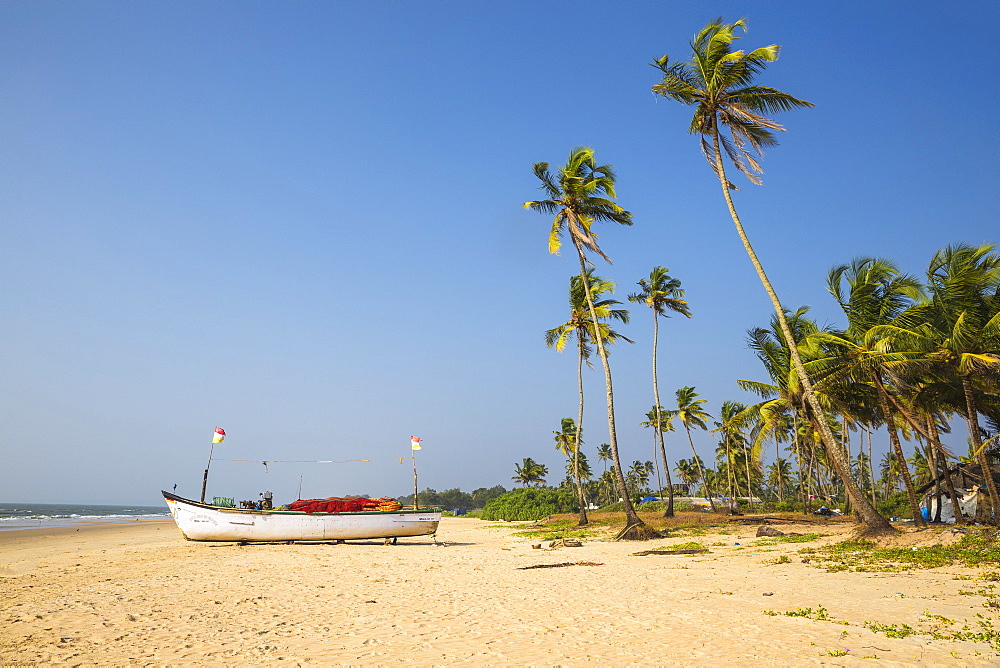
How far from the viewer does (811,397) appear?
1628cm

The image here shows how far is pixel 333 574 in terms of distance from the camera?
40.5ft

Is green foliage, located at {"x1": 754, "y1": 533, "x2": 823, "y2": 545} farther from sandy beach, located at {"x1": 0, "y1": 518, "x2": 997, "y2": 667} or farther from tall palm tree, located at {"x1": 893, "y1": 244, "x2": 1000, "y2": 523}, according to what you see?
tall palm tree, located at {"x1": 893, "y1": 244, "x2": 1000, "y2": 523}

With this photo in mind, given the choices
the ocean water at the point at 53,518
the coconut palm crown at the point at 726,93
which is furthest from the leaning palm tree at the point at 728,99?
the ocean water at the point at 53,518

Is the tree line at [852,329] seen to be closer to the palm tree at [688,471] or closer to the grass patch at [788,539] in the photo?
the grass patch at [788,539]

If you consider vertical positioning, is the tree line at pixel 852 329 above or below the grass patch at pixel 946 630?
above

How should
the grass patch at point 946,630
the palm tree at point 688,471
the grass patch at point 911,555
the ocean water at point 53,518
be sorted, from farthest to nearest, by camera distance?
the palm tree at point 688,471, the ocean water at point 53,518, the grass patch at point 911,555, the grass patch at point 946,630

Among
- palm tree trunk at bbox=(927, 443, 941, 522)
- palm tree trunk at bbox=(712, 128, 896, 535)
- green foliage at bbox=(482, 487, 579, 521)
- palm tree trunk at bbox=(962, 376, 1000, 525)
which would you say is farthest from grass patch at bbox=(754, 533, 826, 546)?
green foliage at bbox=(482, 487, 579, 521)

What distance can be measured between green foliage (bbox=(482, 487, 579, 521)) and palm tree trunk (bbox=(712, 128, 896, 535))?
34243 mm

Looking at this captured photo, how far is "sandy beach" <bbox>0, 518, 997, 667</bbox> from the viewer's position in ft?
19.2

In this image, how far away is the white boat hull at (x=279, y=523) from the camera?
64.8 ft

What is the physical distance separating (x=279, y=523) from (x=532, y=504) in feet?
113

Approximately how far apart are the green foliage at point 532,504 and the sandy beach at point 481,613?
3661 centimetres

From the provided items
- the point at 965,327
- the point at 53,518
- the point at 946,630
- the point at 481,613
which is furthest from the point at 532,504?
the point at 53,518

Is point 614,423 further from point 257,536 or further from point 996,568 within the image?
point 257,536
